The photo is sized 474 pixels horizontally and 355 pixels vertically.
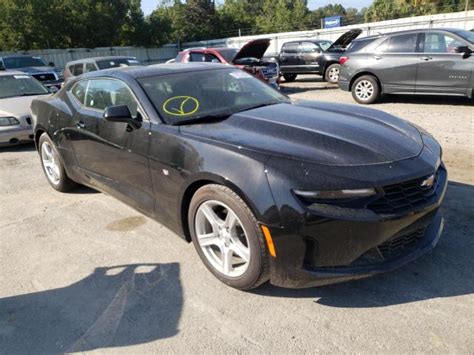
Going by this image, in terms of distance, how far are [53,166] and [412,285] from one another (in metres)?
4.31

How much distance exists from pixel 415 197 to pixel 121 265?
2.25 m

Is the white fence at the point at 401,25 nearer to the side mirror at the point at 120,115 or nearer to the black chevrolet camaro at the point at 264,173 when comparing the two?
the black chevrolet camaro at the point at 264,173

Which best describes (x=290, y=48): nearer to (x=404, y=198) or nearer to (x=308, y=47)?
(x=308, y=47)

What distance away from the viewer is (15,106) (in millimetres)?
7504

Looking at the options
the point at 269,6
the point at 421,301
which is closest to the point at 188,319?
the point at 421,301

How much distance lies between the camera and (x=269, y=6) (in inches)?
2805

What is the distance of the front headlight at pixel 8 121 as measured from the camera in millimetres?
7218

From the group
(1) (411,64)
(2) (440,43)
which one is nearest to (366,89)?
(1) (411,64)

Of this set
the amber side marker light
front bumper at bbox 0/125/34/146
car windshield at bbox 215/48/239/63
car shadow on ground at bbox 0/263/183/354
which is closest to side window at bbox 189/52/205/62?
car windshield at bbox 215/48/239/63

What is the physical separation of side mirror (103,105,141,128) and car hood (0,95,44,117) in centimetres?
490

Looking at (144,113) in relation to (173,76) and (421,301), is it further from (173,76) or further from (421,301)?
(421,301)

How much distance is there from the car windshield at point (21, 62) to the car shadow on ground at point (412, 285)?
15045mm

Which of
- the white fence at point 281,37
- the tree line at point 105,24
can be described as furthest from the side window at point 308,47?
the tree line at point 105,24

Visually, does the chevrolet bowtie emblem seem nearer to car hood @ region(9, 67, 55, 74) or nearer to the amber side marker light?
the amber side marker light
